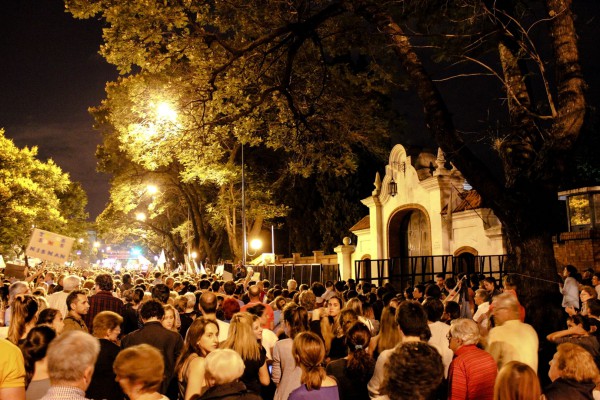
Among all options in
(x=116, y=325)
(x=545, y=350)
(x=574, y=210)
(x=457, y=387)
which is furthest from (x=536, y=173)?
(x=574, y=210)

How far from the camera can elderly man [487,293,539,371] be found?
5598mm

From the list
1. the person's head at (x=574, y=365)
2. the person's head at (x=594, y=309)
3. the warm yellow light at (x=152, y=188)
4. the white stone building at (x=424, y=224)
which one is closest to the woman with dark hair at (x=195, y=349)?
the person's head at (x=574, y=365)

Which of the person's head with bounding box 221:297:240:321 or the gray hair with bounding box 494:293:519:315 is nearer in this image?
the gray hair with bounding box 494:293:519:315

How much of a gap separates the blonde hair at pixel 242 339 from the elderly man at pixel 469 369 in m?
1.94

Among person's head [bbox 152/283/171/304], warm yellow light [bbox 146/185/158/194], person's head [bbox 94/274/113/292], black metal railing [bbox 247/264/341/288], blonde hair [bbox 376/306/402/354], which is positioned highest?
warm yellow light [bbox 146/185/158/194]

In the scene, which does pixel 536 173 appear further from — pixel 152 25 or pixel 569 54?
pixel 152 25

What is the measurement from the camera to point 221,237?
134 feet

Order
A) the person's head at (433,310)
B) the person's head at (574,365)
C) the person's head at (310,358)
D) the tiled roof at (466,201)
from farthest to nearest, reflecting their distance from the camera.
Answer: the tiled roof at (466,201) < the person's head at (433,310) < the person's head at (310,358) < the person's head at (574,365)

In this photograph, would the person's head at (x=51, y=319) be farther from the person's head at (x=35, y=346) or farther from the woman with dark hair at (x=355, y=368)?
the woman with dark hair at (x=355, y=368)

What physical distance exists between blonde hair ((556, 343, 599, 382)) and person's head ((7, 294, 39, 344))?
5.00 metres

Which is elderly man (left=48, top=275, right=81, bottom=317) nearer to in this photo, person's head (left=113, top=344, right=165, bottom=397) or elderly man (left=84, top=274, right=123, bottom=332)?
elderly man (left=84, top=274, right=123, bottom=332)

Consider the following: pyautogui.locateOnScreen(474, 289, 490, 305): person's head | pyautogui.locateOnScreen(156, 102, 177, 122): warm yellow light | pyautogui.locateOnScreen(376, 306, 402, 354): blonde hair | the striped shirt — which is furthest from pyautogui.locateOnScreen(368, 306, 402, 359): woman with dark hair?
pyautogui.locateOnScreen(156, 102, 177, 122): warm yellow light

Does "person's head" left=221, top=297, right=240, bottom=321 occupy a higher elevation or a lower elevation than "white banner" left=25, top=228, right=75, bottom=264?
lower

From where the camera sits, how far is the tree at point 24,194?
44.0 meters
